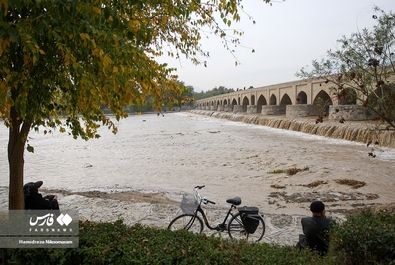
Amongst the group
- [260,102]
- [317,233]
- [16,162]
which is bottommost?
[317,233]

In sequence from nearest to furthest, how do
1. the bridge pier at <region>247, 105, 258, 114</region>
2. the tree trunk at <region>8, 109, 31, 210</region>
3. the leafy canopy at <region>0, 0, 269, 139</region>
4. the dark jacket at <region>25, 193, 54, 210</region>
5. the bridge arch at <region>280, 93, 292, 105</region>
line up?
the leafy canopy at <region>0, 0, 269, 139</region>, the tree trunk at <region>8, 109, 31, 210</region>, the dark jacket at <region>25, 193, 54, 210</region>, the bridge arch at <region>280, 93, 292, 105</region>, the bridge pier at <region>247, 105, 258, 114</region>

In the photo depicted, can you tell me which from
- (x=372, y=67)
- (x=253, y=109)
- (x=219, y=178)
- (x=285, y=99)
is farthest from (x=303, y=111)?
(x=372, y=67)

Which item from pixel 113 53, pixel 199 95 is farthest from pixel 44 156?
pixel 199 95

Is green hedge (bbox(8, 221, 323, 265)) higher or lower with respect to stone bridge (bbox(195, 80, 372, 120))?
lower

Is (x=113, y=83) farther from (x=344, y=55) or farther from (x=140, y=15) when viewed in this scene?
(x=344, y=55)

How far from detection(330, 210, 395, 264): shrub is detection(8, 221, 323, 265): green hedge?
229 mm

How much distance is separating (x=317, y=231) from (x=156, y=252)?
238cm

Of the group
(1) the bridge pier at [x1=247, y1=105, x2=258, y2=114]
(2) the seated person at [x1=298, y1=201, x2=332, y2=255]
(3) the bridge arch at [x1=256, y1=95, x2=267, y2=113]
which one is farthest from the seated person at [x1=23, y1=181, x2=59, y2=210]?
(3) the bridge arch at [x1=256, y1=95, x2=267, y2=113]

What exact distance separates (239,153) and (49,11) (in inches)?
812

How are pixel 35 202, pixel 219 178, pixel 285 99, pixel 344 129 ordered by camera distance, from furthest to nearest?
pixel 285 99, pixel 344 129, pixel 219 178, pixel 35 202

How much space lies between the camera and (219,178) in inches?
609

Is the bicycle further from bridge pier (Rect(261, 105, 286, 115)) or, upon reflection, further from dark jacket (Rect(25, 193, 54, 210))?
bridge pier (Rect(261, 105, 286, 115))

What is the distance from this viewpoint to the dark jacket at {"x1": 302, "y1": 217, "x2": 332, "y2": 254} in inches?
196

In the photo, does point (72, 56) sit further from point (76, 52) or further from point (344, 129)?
point (344, 129)
